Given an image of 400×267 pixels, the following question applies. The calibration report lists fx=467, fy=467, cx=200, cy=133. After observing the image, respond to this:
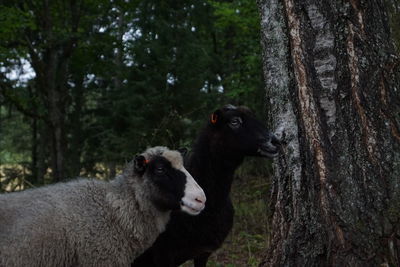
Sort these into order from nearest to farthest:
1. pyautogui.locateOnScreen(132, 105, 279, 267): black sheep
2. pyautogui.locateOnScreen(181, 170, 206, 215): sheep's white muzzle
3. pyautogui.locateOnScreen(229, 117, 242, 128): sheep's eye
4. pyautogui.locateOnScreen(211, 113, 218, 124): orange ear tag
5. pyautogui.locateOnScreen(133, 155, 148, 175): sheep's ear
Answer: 1. pyautogui.locateOnScreen(181, 170, 206, 215): sheep's white muzzle
2. pyautogui.locateOnScreen(133, 155, 148, 175): sheep's ear
3. pyautogui.locateOnScreen(132, 105, 279, 267): black sheep
4. pyautogui.locateOnScreen(229, 117, 242, 128): sheep's eye
5. pyautogui.locateOnScreen(211, 113, 218, 124): orange ear tag

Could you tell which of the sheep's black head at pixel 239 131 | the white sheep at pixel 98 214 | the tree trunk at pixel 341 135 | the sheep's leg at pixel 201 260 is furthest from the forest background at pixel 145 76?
the tree trunk at pixel 341 135

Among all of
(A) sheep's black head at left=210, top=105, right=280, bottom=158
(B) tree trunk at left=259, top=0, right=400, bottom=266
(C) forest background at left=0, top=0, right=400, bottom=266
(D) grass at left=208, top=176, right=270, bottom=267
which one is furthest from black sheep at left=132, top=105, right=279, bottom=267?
(C) forest background at left=0, top=0, right=400, bottom=266

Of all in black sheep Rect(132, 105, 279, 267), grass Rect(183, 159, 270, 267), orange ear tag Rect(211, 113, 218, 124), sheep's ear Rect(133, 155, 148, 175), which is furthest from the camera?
grass Rect(183, 159, 270, 267)

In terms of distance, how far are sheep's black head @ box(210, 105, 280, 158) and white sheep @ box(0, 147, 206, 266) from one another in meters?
0.83

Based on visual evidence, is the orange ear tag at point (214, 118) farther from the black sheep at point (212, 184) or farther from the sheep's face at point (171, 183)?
the sheep's face at point (171, 183)

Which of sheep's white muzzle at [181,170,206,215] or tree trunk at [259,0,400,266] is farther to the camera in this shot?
sheep's white muzzle at [181,170,206,215]

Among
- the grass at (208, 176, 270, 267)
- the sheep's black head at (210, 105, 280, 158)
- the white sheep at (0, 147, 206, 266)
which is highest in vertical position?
the sheep's black head at (210, 105, 280, 158)

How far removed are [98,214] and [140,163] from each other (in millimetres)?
766

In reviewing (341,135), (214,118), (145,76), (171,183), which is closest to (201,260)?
(171,183)

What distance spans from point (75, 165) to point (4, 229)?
13085 mm

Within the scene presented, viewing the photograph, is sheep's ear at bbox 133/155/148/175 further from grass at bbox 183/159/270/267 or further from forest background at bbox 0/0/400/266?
forest background at bbox 0/0/400/266

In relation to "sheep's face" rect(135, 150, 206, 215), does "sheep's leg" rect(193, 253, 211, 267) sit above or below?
below

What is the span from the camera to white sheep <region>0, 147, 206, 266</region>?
470 cm

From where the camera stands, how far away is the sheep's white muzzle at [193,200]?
16.9 ft
